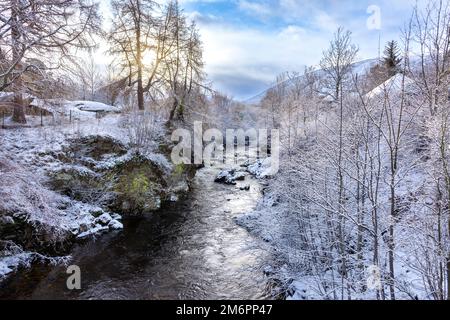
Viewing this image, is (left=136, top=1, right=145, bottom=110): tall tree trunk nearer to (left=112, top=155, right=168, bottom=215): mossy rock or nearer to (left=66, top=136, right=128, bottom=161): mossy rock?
(left=66, top=136, right=128, bottom=161): mossy rock

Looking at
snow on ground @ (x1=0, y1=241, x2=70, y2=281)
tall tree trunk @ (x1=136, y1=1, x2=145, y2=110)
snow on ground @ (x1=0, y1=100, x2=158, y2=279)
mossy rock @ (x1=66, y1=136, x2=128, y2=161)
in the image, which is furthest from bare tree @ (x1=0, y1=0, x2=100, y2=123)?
tall tree trunk @ (x1=136, y1=1, x2=145, y2=110)

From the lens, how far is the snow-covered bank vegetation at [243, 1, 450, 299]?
206 inches

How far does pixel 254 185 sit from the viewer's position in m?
19.0

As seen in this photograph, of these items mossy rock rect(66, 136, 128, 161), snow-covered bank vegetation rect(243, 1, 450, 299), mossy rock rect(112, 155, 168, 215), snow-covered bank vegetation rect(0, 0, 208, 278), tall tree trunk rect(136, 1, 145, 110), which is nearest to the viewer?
snow-covered bank vegetation rect(243, 1, 450, 299)

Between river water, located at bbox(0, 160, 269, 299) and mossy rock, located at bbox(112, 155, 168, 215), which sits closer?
river water, located at bbox(0, 160, 269, 299)

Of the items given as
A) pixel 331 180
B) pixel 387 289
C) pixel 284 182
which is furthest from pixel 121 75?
pixel 387 289

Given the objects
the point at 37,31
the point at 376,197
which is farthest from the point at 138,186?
the point at 376,197

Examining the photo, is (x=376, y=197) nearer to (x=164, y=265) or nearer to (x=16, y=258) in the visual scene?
(x=164, y=265)

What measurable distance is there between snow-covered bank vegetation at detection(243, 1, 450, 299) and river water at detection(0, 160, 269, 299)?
A: 43.4 inches

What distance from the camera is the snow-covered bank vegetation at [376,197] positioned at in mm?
5238

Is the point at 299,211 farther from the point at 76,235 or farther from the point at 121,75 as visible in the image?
the point at 121,75

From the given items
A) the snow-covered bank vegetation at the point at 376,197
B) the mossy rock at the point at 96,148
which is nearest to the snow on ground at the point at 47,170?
the mossy rock at the point at 96,148

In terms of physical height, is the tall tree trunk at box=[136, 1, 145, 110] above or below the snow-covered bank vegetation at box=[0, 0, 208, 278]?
above
